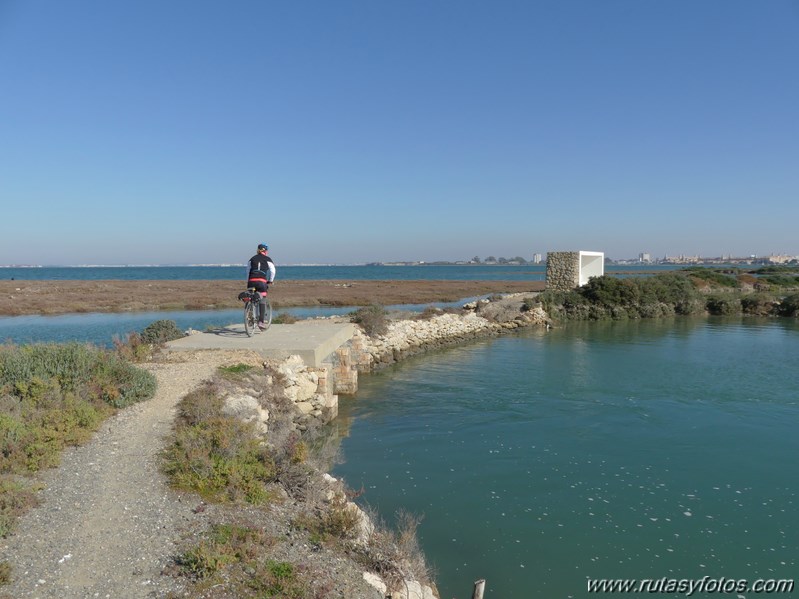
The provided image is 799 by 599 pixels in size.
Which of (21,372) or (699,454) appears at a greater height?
(21,372)

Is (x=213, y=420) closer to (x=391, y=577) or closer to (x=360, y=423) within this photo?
(x=391, y=577)

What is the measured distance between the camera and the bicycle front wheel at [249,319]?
13481 mm

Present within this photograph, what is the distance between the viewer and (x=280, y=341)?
516 inches

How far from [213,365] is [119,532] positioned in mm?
6133

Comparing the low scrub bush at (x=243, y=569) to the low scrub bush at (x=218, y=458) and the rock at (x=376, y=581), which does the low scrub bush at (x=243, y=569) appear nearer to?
the rock at (x=376, y=581)

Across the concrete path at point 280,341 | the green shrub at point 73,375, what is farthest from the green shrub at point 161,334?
the green shrub at point 73,375

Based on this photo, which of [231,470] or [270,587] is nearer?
[270,587]

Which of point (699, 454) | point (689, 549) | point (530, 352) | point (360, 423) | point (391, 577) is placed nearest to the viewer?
point (391, 577)

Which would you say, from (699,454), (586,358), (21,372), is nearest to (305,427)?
(21,372)

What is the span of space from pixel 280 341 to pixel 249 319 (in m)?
1.29

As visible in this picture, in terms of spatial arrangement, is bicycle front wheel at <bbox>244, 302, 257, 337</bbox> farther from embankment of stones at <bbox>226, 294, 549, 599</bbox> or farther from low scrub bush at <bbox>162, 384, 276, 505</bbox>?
low scrub bush at <bbox>162, 384, 276, 505</bbox>

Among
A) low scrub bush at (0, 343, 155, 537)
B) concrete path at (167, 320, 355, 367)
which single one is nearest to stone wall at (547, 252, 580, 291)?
concrete path at (167, 320, 355, 367)

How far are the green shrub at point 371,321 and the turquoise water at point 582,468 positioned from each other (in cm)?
256

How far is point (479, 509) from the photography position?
26.7 ft
